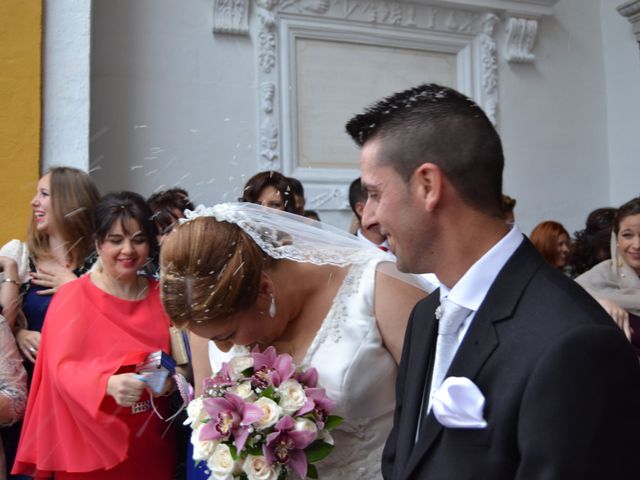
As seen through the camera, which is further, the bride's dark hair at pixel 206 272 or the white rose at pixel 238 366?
the white rose at pixel 238 366

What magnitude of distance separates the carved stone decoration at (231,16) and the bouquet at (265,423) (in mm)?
4747

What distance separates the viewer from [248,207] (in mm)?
2541

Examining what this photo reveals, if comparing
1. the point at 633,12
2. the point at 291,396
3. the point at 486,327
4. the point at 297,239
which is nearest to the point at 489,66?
the point at 633,12

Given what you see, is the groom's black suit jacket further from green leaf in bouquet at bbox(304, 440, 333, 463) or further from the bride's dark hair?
the bride's dark hair

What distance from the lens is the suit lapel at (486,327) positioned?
54.2 inches

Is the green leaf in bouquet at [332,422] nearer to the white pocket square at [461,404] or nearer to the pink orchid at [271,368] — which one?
the pink orchid at [271,368]

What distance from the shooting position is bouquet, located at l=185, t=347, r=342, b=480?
2.15m

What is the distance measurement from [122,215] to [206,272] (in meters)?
1.36

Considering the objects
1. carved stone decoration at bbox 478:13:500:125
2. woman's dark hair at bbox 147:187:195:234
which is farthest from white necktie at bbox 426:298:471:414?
carved stone decoration at bbox 478:13:500:125

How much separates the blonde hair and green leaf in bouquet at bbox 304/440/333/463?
2.03 metres

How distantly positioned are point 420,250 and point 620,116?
7.71 metres

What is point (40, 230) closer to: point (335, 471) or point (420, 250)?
point (335, 471)

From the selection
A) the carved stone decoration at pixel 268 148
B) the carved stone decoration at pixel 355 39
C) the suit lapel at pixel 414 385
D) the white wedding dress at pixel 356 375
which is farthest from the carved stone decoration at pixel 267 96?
the suit lapel at pixel 414 385

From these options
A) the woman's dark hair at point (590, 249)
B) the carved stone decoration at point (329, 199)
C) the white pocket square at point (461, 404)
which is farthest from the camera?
the carved stone decoration at point (329, 199)
